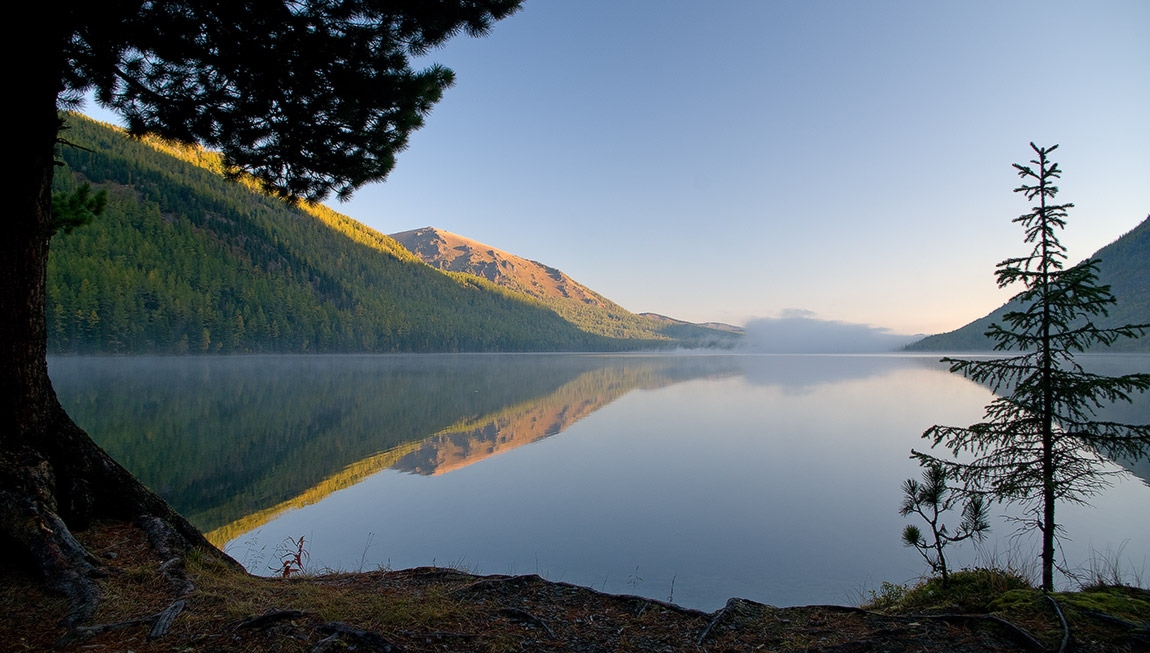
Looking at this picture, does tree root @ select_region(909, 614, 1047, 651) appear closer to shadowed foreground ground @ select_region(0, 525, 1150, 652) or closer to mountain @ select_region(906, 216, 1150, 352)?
shadowed foreground ground @ select_region(0, 525, 1150, 652)

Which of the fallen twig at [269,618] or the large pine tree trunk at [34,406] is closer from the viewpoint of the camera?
the fallen twig at [269,618]

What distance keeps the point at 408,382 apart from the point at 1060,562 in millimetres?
43453

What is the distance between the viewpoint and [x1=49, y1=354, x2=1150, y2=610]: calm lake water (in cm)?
834

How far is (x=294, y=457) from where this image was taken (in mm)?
16516

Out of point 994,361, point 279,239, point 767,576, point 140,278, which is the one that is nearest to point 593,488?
point 767,576

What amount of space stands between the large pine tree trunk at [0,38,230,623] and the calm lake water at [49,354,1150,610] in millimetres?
4187

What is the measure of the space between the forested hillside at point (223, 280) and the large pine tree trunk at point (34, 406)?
3553cm

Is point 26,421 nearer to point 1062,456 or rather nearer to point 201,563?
point 201,563

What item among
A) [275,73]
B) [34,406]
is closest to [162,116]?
[275,73]

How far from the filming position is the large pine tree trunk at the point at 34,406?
3.74 meters

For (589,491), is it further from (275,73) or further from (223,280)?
(223,280)

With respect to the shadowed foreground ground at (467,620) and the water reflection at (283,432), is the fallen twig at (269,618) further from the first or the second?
the water reflection at (283,432)

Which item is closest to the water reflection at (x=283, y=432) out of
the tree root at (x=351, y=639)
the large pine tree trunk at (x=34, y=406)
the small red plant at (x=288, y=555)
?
the small red plant at (x=288, y=555)

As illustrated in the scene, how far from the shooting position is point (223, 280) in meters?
99.2
